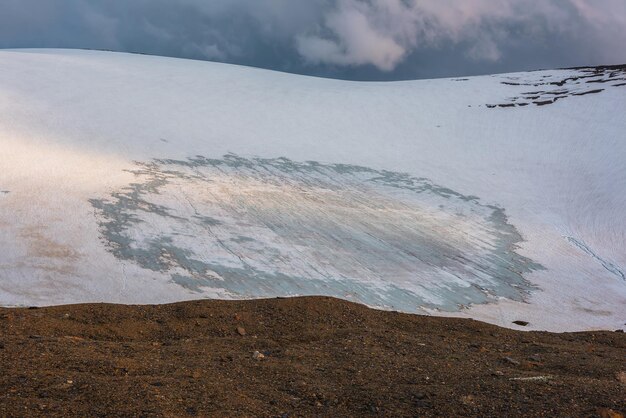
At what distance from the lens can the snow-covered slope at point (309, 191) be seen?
7559mm

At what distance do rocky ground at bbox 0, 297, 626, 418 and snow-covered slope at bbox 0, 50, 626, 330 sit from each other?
3.07ft

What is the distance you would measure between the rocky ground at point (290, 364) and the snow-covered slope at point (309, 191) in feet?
3.07

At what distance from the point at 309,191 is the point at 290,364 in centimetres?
642

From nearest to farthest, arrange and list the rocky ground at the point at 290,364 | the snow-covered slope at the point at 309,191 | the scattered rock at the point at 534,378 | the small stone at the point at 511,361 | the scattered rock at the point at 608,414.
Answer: the scattered rock at the point at 608,414
the rocky ground at the point at 290,364
the scattered rock at the point at 534,378
the small stone at the point at 511,361
the snow-covered slope at the point at 309,191

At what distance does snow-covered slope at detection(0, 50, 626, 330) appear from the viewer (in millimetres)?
7559

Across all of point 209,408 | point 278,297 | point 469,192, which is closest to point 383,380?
point 209,408

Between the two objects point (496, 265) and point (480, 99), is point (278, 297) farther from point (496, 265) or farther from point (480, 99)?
point (480, 99)

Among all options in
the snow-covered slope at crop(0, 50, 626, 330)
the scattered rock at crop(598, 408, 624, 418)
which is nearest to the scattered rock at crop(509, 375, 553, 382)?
the scattered rock at crop(598, 408, 624, 418)

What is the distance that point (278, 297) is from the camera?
22.5ft

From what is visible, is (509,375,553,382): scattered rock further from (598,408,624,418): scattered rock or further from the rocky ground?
(598,408,624,418): scattered rock

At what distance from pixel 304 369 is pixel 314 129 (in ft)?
33.6

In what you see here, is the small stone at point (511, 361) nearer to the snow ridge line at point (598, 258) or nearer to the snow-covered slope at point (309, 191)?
the snow-covered slope at point (309, 191)

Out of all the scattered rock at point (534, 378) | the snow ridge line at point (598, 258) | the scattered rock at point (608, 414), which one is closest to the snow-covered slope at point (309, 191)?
the snow ridge line at point (598, 258)

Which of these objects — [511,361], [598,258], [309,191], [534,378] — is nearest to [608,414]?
[534,378]
